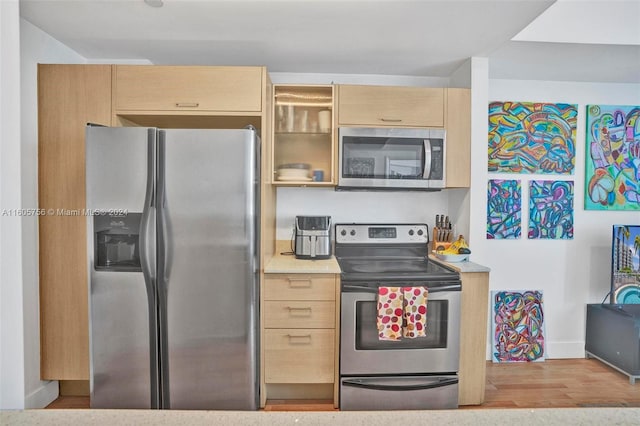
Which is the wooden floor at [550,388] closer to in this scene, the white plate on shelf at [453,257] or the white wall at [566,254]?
the white wall at [566,254]

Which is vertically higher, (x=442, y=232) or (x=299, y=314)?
(x=442, y=232)

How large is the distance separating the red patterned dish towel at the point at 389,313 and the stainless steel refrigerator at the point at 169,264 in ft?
2.56

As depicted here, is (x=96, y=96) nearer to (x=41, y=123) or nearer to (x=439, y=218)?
(x=41, y=123)

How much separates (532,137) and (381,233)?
1.48 meters

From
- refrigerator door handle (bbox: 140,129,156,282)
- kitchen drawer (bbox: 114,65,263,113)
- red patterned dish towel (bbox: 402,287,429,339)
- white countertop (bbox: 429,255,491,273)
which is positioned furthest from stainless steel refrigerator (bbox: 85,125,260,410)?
white countertop (bbox: 429,255,491,273)

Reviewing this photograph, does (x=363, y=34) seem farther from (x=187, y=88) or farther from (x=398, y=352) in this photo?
(x=398, y=352)

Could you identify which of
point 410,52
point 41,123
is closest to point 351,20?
point 410,52

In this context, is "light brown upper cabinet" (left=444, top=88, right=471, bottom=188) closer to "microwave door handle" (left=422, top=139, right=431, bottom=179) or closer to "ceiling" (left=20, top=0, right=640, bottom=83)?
"microwave door handle" (left=422, top=139, right=431, bottom=179)

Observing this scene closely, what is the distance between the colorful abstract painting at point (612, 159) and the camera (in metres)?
2.95

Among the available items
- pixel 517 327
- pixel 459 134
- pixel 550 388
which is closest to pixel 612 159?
pixel 459 134

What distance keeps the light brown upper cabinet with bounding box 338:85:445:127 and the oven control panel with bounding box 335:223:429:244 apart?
0.78m

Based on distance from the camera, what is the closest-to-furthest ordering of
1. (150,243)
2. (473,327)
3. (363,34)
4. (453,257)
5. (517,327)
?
(150,243) → (363,34) → (473,327) → (453,257) → (517,327)

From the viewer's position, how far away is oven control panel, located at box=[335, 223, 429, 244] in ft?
9.12

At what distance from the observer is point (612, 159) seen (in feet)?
9.73
